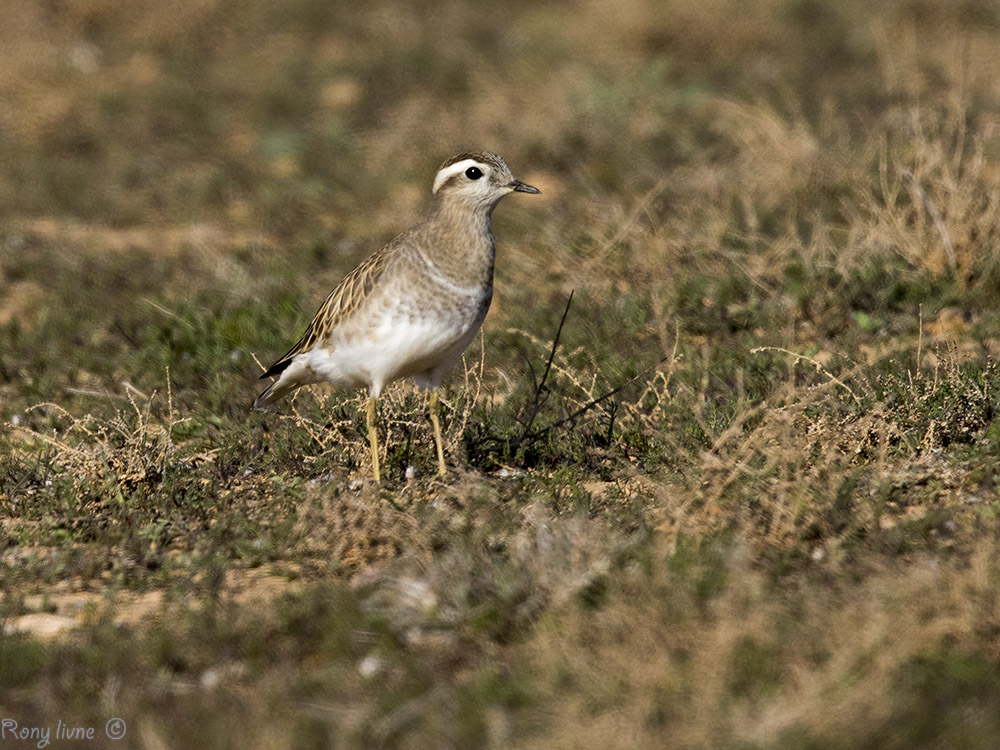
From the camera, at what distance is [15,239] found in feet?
34.8

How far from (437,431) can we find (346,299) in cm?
75

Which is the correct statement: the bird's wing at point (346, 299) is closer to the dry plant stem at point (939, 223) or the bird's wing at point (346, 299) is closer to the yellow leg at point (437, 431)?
the yellow leg at point (437, 431)

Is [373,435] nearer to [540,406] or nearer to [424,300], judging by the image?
[424,300]

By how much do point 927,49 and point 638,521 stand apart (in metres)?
10.0

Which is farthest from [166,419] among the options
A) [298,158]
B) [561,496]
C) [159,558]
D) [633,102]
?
[633,102]

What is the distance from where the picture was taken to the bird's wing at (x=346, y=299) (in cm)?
624

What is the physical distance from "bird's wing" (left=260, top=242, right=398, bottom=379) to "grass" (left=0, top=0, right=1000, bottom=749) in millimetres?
419

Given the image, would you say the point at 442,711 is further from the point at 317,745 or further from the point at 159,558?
the point at 159,558

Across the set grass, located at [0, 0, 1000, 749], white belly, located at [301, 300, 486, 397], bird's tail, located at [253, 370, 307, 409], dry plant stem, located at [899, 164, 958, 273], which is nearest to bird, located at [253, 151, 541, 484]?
white belly, located at [301, 300, 486, 397]

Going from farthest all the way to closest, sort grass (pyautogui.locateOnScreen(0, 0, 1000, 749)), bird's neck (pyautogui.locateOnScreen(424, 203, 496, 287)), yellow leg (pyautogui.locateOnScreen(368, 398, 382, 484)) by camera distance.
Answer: bird's neck (pyautogui.locateOnScreen(424, 203, 496, 287)), yellow leg (pyautogui.locateOnScreen(368, 398, 382, 484)), grass (pyautogui.locateOnScreen(0, 0, 1000, 749))

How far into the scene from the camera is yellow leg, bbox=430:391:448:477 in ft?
19.7

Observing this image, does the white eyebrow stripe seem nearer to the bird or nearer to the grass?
the bird

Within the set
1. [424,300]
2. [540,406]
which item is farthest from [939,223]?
[424,300]

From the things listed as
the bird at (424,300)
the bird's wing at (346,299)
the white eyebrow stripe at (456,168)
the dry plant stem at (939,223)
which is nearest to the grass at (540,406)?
the dry plant stem at (939,223)
